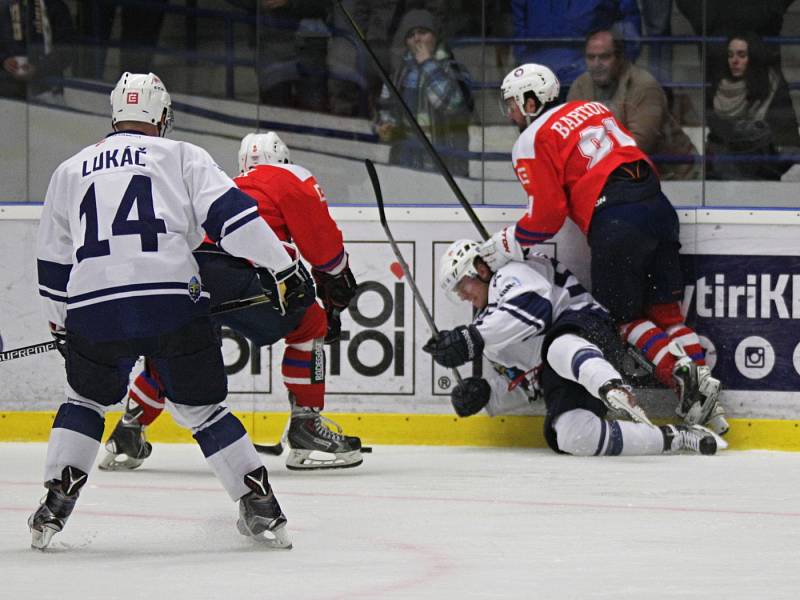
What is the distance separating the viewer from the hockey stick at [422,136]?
19.9 ft

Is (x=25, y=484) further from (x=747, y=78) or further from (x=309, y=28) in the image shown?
(x=747, y=78)

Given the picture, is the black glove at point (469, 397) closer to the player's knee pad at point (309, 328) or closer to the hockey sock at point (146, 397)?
the player's knee pad at point (309, 328)

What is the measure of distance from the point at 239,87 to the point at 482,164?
103 centimetres

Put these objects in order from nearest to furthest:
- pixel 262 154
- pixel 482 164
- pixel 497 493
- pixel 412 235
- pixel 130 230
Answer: pixel 130 230
pixel 497 493
pixel 262 154
pixel 412 235
pixel 482 164

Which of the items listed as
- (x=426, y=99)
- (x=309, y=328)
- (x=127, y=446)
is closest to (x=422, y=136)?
(x=426, y=99)

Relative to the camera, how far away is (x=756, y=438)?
5.87 meters

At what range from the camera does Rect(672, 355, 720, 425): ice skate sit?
573 centimetres

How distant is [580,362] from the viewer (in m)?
5.60

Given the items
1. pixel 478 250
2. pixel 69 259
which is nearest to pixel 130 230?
pixel 69 259

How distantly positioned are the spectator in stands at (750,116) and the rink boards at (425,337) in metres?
0.54

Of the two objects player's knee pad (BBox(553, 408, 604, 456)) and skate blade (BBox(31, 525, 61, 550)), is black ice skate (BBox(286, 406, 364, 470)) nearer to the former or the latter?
player's knee pad (BBox(553, 408, 604, 456))

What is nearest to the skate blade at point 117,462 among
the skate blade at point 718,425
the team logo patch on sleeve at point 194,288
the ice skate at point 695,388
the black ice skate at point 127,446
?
the black ice skate at point 127,446

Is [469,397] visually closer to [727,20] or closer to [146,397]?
[146,397]

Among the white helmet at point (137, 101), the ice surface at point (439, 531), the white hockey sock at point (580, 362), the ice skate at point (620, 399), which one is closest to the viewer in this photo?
the ice surface at point (439, 531)
